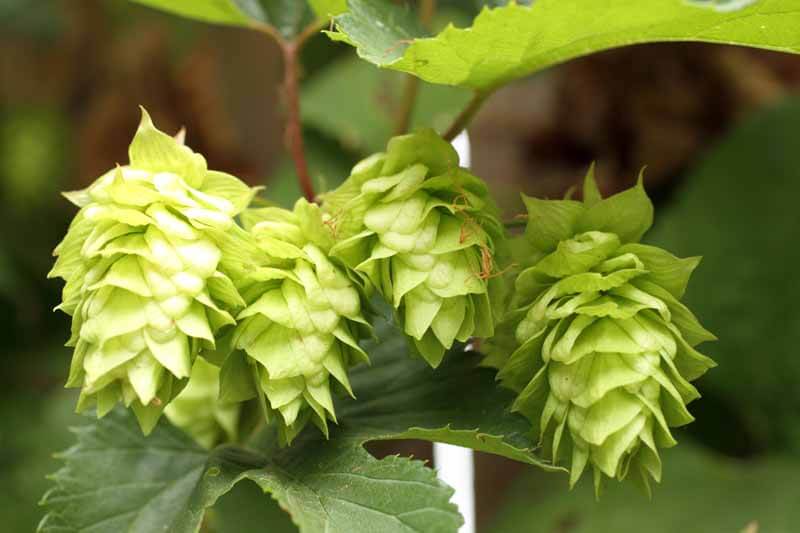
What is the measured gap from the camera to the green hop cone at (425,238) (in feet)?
→ 2.03

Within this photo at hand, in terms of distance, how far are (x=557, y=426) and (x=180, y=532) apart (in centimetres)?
25

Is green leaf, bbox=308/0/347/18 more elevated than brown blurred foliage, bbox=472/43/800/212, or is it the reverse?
green leaf, bbox=308/0/347/18

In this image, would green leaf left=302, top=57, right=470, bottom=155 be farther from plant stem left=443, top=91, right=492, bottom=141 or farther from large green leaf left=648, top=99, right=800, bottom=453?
plant stem left=443, top=91, right=492, bottom=141

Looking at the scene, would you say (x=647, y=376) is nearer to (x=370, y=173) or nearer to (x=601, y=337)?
(x=601, y=337)

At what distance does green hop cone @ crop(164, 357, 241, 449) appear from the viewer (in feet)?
2.79

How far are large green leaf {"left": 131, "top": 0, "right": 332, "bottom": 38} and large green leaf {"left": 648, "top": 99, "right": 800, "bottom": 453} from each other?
561 mm

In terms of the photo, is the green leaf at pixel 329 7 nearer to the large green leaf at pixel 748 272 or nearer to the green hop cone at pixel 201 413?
the green hop cone at pixel 201 413

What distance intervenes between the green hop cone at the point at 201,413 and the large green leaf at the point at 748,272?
0.65m

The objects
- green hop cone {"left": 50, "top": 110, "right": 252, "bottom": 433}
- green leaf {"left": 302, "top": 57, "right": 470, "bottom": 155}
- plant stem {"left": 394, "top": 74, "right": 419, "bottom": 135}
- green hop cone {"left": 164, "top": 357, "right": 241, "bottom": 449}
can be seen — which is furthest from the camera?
green leaf {"left": 302, "top": 57, "right": 470, "bottom": 155}

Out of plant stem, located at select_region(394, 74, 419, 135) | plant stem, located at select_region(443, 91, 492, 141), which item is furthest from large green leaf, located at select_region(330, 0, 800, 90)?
plant stem, located at select_region(394, 74, 419, 135)

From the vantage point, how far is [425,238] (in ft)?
2.04

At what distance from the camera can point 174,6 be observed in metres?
0.92

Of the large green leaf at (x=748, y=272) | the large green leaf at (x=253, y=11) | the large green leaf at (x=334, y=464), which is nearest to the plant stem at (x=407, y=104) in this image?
the large green leaf at (x=253, y=11)

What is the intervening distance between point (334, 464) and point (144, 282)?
182mm
